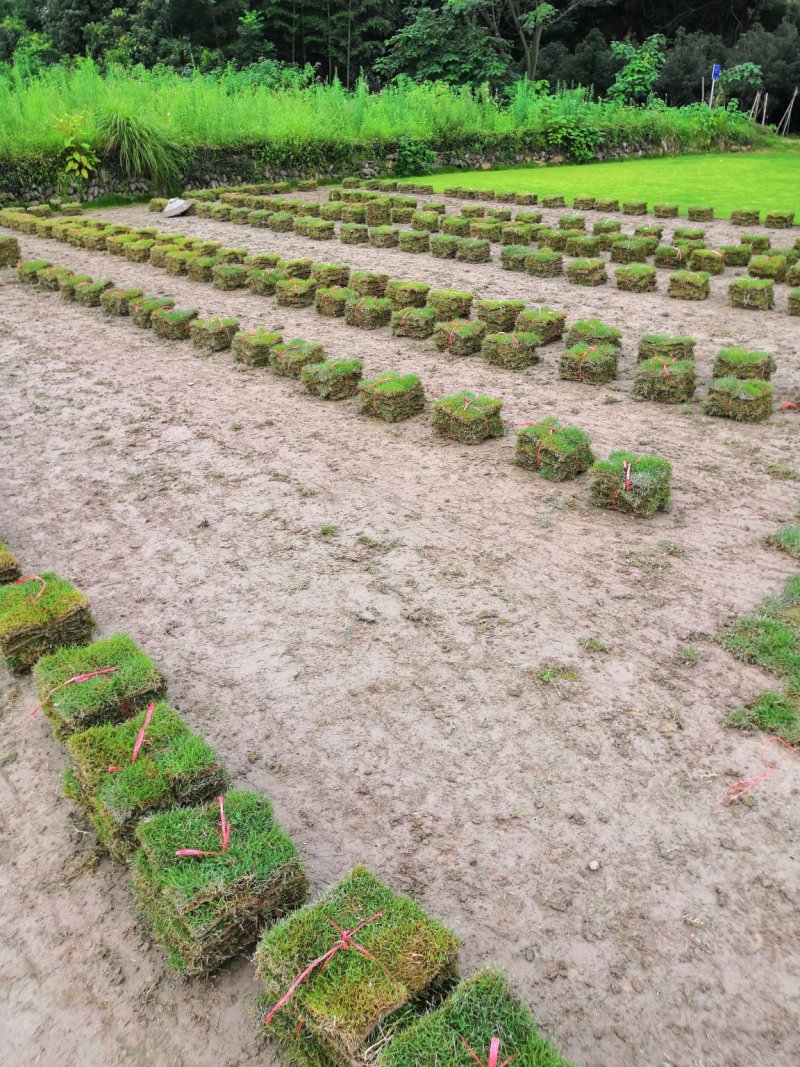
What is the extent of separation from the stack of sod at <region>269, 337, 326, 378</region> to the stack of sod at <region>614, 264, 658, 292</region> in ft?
14.7

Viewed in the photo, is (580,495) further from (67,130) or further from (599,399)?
(67,130)

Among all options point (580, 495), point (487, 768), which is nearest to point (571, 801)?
point (487, 768)

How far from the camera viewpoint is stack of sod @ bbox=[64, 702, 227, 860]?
2.85 meters

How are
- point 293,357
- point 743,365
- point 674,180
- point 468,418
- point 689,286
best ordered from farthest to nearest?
point 674,180 → point 689,286 → point 293,357 → point 743,365 → point 468,418

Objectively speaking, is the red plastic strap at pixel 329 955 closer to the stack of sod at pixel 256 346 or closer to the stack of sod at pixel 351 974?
the stack of sod at pixel 351 974

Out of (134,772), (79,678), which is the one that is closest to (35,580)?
(79,678)

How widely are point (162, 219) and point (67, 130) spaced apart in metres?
3.27

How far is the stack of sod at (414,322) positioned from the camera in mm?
8508

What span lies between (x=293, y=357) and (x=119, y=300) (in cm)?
334

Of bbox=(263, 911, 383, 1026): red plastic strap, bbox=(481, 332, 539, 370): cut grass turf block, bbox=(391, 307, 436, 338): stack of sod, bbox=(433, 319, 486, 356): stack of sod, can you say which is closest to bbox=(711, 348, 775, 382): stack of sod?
bbox=(481, 332, 539, 370): cut grass turf block

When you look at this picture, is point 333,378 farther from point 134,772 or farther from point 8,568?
point 134,772

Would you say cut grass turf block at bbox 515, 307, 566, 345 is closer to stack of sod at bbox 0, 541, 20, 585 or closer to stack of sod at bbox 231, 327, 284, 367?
stack of sod at bbox 231, 327, 284, 367

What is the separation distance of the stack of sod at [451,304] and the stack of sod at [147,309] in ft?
10.2

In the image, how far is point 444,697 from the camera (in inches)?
144
